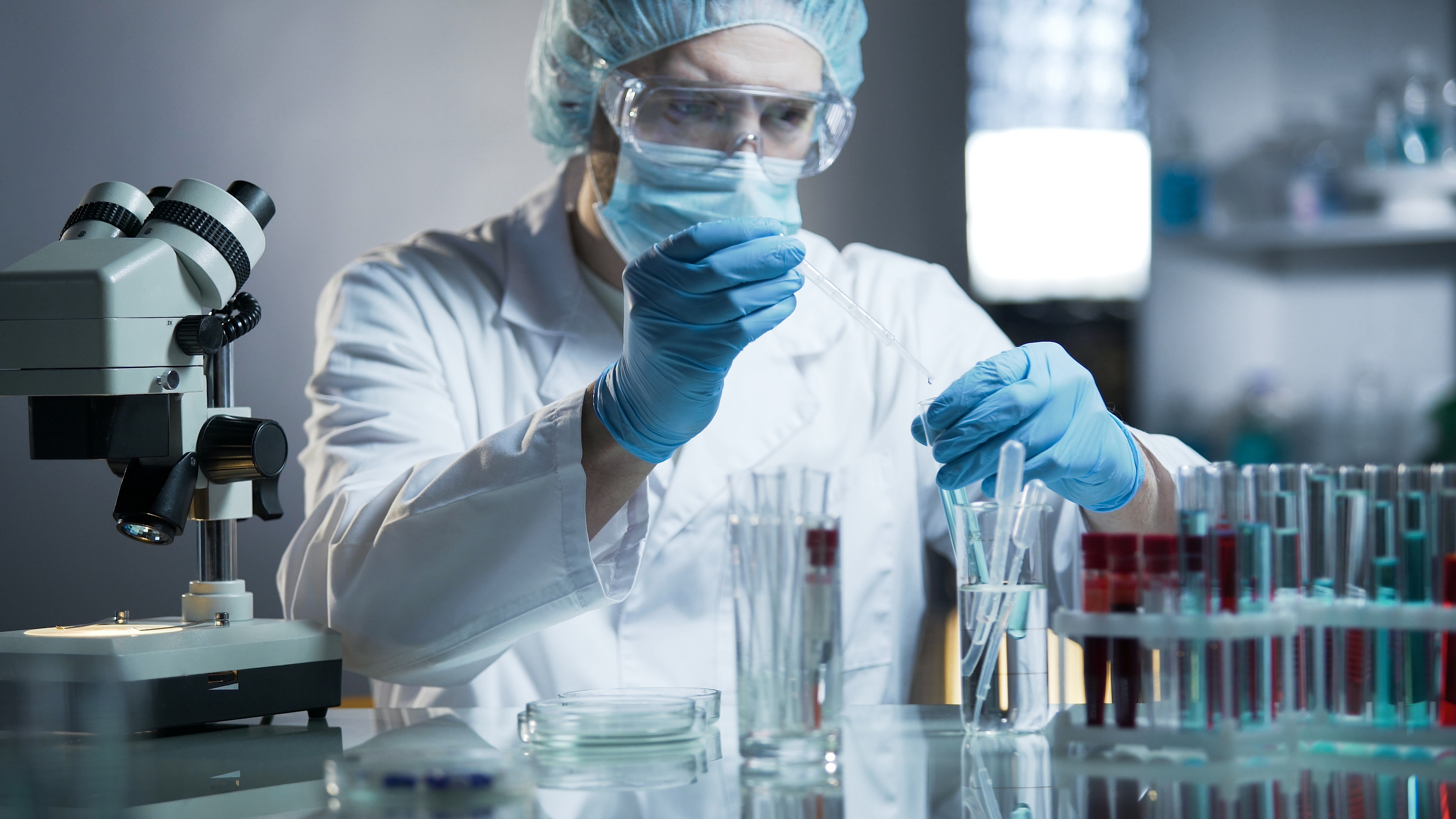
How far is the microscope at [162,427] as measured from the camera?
3.54 feet

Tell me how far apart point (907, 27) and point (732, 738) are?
252 centimetres

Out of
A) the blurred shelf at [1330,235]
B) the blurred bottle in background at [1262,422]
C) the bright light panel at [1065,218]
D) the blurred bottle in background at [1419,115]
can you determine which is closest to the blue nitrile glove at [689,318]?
the bright light panel at [1065,218]

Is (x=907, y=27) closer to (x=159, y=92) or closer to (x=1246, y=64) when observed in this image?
(x=1246, y=64)

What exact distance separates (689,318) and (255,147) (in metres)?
1.22

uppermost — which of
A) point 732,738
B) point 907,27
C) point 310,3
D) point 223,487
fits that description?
point 907,27

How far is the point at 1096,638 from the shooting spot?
34.7 inches

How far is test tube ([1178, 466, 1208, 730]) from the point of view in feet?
2.81

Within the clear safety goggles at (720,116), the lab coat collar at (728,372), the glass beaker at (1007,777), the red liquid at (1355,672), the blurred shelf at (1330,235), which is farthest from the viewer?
the blurred shelf at (1330,235)

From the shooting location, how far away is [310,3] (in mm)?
2168

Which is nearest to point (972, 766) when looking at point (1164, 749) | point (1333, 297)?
point (1164, 749)

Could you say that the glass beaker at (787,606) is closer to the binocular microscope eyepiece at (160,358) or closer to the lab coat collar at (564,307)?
the binocular microscope eyepiece at (160,358)

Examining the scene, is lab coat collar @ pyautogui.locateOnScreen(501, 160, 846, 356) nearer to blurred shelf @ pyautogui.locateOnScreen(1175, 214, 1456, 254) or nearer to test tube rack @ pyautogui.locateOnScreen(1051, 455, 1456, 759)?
test tube rack @ pyautogui.locateOnScreen(1051, 455, 1456, 759)

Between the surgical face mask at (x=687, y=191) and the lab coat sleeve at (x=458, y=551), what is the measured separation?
0.36 metres

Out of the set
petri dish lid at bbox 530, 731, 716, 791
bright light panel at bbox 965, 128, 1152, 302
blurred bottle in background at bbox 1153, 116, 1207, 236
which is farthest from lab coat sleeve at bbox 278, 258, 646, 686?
blurred bottle in background at bbox 1153, 116, 1207, 236
